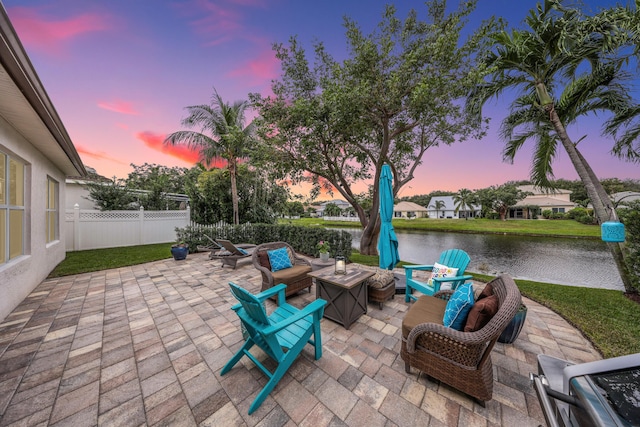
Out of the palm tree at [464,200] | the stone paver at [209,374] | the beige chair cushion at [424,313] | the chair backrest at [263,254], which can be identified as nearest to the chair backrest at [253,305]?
the stone paver at [209,374]

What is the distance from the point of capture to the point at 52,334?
2.84m

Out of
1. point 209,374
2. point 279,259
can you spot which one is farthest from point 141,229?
point 209,374

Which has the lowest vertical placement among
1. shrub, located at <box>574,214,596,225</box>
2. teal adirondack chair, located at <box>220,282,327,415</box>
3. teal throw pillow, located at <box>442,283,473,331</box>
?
teal adirondack chair, located at <box>220,282,327,415</box>

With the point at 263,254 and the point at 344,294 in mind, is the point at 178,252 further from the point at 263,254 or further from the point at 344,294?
the point at 344,294

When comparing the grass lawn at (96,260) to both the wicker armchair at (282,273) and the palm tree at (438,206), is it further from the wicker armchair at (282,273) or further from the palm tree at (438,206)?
the palm tree at (438,206)

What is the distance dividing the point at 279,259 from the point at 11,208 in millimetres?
4658

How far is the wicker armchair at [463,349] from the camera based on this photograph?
5.49ft

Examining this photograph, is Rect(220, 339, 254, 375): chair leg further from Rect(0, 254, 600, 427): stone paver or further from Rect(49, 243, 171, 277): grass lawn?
Rect(49, 243, 171, 277): grass lawn

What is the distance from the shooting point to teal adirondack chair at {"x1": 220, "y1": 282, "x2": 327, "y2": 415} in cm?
180

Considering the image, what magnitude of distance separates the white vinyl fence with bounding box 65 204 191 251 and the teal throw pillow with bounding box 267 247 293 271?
9305 millimetres

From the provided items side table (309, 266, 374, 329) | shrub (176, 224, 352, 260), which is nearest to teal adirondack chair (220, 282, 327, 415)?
side table (309, 266, 374, 329)

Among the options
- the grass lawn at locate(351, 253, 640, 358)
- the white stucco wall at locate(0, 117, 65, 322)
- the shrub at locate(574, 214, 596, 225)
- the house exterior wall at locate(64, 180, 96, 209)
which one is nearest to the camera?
the grass lawn at locate(351, 253, 640, 358)

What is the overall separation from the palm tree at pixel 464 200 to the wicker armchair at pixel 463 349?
42.2 meters

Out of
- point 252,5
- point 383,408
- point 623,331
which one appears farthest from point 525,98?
point 252,5
